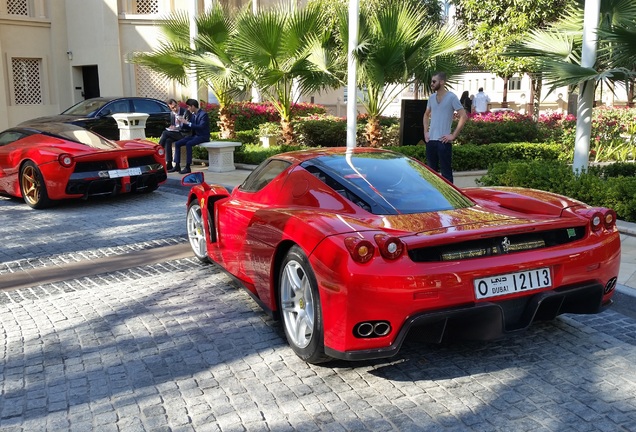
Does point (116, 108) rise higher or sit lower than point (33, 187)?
higher

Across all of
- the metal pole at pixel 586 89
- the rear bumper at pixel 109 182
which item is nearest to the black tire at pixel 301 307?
the rear bumper at pixel 109 182

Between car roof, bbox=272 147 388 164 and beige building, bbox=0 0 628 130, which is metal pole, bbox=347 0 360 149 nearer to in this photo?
car roof, bbox=272 147 388 164

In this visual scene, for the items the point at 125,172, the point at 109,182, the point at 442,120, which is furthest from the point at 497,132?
the point at 109,182

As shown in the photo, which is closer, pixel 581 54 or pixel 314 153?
pixel 314 153

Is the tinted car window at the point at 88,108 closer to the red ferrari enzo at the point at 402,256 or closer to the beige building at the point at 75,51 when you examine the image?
the beige building at the point at 75,51

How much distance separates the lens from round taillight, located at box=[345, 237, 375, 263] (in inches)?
131

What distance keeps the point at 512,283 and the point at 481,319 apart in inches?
10.9

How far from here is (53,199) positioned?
361 inches

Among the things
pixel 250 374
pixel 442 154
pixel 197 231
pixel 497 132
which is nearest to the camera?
pixel 250 374

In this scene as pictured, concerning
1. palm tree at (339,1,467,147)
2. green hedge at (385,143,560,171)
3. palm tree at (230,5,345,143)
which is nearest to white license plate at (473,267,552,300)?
green hedge at (385,143,560,171)

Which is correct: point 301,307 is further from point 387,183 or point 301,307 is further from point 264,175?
point 264,175

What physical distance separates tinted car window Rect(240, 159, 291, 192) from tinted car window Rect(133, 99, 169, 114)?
12498 millimetres

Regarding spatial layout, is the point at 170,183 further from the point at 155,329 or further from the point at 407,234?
the point at 407,234

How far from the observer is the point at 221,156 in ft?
43.6
